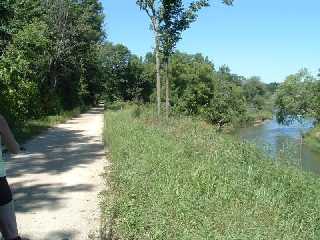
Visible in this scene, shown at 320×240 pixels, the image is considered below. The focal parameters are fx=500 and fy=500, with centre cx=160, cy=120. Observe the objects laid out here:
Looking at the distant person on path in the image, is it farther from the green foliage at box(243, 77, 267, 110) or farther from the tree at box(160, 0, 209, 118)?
the green foliage at box(243, 77, 267, 110)

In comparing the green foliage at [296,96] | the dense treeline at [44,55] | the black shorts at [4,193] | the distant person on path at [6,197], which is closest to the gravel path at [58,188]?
the distant person on path at [6,197]

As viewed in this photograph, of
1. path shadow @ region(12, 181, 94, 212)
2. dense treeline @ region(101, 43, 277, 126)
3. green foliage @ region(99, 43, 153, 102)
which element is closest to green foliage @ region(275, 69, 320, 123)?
dense treeline @ region(101, 43, 277, 126)

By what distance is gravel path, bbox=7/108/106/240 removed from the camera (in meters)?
7.23

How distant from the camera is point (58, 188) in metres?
9.80

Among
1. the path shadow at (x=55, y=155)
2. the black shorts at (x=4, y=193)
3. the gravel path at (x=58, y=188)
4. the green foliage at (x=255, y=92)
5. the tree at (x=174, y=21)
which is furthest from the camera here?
the green foliage at (x=255, y=92)

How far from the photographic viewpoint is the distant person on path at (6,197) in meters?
4.52

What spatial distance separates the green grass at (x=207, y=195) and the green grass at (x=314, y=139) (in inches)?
1536

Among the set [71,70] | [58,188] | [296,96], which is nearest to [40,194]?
[58,188]

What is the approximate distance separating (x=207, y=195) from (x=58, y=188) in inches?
141

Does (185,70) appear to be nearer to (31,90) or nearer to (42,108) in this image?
(42,108)

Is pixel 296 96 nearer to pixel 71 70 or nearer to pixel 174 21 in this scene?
pixel 71 70

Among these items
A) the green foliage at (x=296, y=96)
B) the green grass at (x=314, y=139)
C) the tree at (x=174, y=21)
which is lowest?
the green grass at (x=314, y=139)

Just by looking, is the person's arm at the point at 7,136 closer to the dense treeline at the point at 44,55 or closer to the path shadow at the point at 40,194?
the path shadow at the point at 40,194

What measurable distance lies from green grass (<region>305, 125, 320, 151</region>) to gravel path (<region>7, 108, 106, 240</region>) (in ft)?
119
